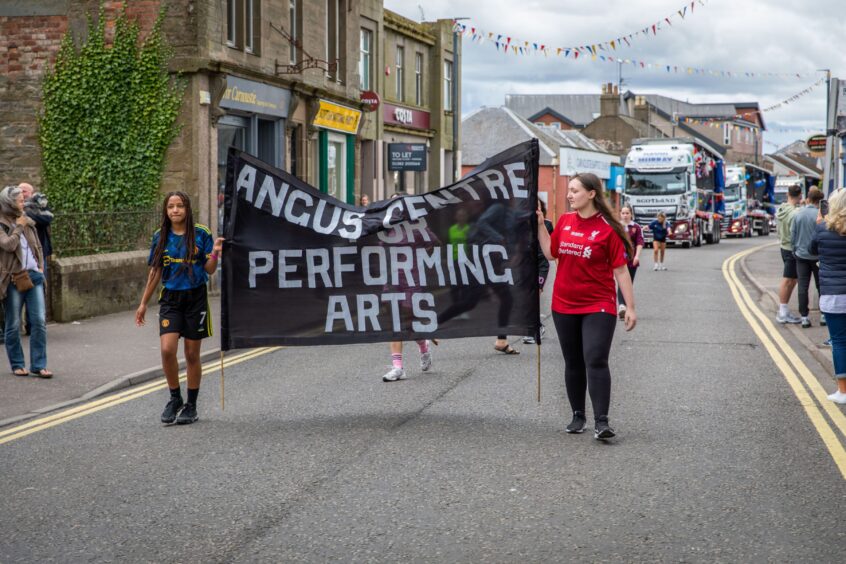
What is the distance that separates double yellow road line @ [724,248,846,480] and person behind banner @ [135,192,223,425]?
4745mm

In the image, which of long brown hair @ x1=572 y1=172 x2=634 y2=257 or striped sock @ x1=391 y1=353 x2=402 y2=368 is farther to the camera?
striped sock @ x1=391 y1=353 x2=402 y2=368

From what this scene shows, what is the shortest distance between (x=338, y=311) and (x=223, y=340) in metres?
0.96

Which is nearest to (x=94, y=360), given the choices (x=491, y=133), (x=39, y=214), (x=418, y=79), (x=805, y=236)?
(x=39, y=214)

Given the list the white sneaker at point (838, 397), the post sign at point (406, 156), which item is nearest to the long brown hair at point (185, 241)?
the white sneaker at point (838, 397)

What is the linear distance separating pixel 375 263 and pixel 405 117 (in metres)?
30.9

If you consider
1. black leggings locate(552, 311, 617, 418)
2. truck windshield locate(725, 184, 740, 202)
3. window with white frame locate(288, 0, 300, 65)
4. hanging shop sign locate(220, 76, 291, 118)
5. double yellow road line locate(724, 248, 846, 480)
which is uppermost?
window with white frame locate(288, 0, 300, 65)

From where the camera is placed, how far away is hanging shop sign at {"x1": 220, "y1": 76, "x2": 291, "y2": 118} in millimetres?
22750

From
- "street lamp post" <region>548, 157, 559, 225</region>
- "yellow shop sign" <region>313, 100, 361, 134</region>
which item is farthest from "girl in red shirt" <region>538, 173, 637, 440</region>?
"street lamp post" <region>548, 157, 559, 225</region>

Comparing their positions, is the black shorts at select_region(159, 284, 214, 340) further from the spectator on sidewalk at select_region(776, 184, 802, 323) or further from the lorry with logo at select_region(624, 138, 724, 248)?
the lorry with logo at select_region(624, 138, 724, 248)

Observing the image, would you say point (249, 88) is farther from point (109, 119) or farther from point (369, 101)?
point (369, 101)

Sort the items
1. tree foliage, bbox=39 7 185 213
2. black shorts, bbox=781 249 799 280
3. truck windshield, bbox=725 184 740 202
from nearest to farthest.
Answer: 1. black shorts, bbox=781 249 799 280
2. tree foliage, bbox=39 7 185 213
3. truck windshield, bbox=725 184 740 202

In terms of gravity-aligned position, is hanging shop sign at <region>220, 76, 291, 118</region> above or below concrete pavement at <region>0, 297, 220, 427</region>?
above

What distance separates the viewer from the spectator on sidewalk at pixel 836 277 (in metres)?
9.58

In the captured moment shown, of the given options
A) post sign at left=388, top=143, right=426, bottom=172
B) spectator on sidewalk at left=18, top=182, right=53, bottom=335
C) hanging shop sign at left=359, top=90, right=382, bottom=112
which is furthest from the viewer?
post sign at left=388, top=143, right=426, bottom=172
